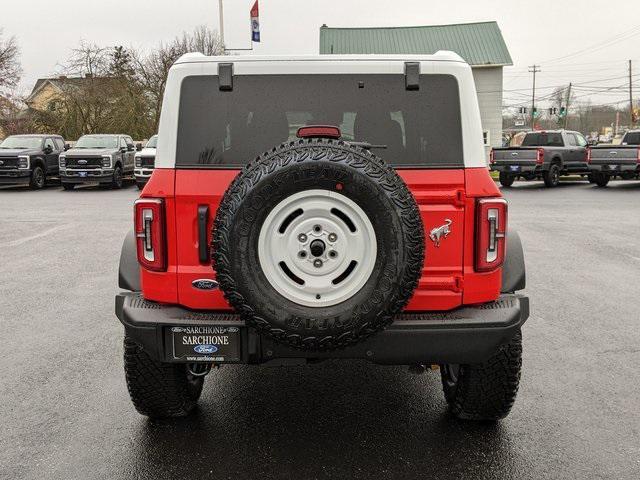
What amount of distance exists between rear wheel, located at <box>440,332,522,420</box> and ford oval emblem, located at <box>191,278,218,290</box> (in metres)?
1.46

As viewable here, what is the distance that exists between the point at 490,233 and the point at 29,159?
73.4ft

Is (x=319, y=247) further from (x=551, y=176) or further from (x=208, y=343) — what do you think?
(x=551, y=176)

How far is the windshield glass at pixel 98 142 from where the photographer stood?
24.0m

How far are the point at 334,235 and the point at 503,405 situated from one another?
60.4 inches

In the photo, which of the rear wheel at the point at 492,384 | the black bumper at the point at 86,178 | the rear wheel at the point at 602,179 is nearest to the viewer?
the rear wheel at the point at 492,384

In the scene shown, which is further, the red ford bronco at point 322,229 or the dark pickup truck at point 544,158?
the dark pickup truck at point 544,158

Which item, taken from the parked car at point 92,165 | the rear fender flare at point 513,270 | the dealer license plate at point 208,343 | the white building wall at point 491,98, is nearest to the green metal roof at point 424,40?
the white building wall at point 491,98

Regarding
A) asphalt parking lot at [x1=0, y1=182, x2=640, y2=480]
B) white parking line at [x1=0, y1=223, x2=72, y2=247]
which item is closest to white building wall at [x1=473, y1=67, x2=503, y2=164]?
white parking line at [x1=0, y1=223, x2=72, y2=247]

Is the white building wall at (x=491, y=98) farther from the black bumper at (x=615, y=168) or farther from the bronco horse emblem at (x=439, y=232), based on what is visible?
the bronco horse emblem at (x=439, y=232)

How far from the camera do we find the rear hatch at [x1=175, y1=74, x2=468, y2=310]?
3.18 m

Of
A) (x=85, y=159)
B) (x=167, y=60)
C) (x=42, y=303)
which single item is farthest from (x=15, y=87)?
(x=42, y=303)

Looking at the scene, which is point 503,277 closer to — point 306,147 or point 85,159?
point 306,147

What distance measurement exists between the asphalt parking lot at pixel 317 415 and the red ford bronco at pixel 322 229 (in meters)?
0.31

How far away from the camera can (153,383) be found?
3594 millimetres
